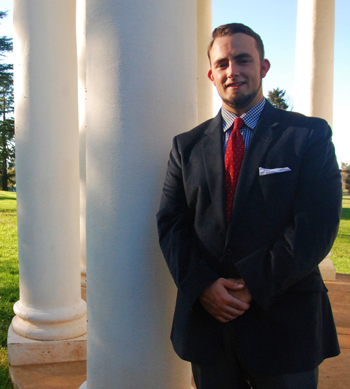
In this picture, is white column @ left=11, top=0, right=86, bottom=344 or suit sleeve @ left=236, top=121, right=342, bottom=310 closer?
suit sleeve @ left=236, top=121, right=342, bottom=310

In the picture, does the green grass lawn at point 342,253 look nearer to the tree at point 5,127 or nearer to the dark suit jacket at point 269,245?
the dark suit jacket at point 269,245

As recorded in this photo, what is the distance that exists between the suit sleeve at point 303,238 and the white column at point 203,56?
11.7m

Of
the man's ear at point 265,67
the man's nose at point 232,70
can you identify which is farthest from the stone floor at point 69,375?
the man's nose at point 232,70

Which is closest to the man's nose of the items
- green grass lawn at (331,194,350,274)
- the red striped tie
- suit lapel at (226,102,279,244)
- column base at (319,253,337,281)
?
the red striped tie

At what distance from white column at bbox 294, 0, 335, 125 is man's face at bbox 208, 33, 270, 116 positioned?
13.4 m

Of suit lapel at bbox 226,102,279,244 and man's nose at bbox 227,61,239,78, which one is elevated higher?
man's nose at bbox 227,61,239,78

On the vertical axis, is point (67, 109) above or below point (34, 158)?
above

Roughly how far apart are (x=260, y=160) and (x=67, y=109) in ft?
21.8

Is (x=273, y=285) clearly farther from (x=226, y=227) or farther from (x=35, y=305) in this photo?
(x=35, y=305)

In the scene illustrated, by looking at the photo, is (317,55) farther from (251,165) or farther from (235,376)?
(235,376)

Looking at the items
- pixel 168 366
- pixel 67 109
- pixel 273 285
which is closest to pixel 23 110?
pixel 67 109

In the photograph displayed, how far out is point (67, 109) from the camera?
32.4 feet

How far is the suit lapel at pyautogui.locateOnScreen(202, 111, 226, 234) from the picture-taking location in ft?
15.7

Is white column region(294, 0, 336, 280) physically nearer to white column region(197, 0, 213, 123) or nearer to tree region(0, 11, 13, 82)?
white column region(197, 0, 213, 123)
